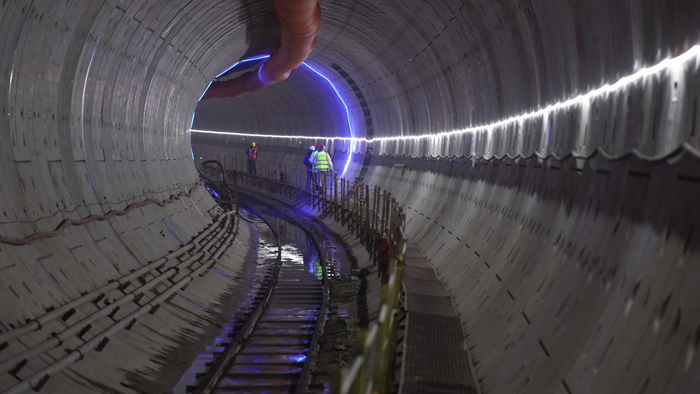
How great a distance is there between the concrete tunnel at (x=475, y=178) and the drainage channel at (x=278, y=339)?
0.57 meters

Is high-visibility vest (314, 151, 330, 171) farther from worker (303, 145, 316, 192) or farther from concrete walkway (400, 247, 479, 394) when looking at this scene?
concrete walkway (400, 247, 479, 394)

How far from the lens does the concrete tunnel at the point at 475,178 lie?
4.30 m

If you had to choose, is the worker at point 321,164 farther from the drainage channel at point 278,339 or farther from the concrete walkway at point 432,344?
the concrete walkway at point 432,344

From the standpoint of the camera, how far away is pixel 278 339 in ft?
33.0

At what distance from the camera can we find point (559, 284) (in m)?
5.62

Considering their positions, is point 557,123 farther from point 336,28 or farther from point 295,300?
point 336,28

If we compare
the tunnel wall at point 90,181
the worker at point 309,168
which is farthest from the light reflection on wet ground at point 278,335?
the worker at point 309,168

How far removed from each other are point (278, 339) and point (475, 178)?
421 centimetres

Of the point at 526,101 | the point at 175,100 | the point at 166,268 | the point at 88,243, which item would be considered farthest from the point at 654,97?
the point at 175,100

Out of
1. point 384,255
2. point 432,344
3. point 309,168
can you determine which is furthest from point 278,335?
point 309,168

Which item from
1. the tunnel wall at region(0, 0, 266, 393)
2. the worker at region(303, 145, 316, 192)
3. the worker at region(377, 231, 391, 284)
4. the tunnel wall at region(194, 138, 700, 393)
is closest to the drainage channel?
the tunnel wall at region(0, 0, 266, 393)

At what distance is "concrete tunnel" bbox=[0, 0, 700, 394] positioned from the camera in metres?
4.30

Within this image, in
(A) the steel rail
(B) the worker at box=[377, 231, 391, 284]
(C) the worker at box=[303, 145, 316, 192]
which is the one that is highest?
(C) the worker at box=[303, 145, 316, 192]

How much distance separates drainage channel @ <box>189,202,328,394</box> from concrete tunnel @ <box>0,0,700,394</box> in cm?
57
